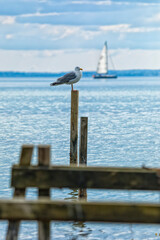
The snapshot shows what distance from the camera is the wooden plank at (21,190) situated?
16.7 ft

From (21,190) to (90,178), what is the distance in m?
0.77

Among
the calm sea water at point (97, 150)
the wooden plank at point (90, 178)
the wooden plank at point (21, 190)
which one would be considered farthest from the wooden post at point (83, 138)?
the wooden plank at point (90, 178)

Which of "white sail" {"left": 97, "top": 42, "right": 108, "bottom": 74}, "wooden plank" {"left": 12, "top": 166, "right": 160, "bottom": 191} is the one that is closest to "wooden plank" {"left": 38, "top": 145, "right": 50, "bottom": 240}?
"wooden plank" {"left": 12, "top": 166, "right": 160, "bottom": 191}

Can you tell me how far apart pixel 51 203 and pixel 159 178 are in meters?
1.20

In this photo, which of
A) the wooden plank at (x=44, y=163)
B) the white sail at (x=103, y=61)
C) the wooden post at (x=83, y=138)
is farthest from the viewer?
the white sail at (x=103, y=61)

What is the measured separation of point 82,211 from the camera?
455 cm

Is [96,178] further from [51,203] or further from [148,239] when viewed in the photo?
[148,239]

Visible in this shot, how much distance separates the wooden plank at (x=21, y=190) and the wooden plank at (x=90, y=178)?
0.08 meters

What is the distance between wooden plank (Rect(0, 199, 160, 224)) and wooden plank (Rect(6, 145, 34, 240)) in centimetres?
67

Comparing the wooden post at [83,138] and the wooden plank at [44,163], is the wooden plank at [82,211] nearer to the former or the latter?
the wooden plank at [44,163]

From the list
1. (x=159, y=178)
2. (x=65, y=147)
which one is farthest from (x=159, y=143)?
(x=159, y=178)

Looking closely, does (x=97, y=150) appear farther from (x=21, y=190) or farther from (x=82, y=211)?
(x=82, y=211)

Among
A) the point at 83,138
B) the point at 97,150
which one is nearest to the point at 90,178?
the point at 83,138

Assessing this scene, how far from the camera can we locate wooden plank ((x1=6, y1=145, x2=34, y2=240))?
5.10 metres
